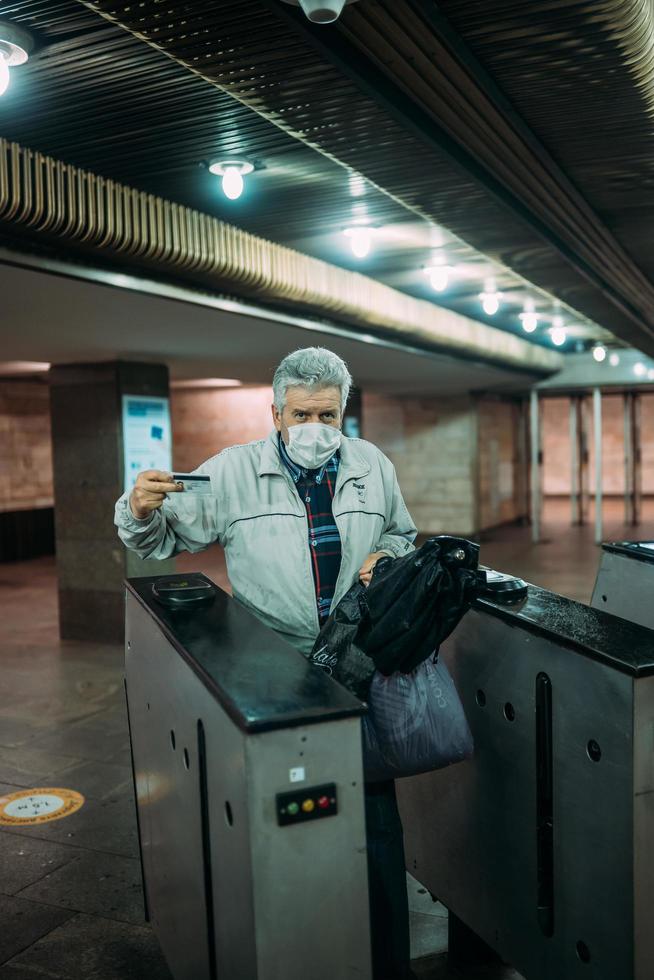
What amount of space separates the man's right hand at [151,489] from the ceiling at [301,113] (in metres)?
1.05

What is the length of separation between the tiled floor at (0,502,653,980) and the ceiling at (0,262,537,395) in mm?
2339

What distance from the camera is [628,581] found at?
324 cm

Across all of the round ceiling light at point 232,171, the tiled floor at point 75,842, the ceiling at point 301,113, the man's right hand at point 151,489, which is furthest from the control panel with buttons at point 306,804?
the round ceiling light at point 232,171

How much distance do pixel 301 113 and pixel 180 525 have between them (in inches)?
50.4

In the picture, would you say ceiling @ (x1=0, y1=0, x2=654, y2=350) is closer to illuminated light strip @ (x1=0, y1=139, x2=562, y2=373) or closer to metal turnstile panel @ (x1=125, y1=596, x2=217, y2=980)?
illuminated light strip @ (x1=0, y1=139, x2=562, y2=373)

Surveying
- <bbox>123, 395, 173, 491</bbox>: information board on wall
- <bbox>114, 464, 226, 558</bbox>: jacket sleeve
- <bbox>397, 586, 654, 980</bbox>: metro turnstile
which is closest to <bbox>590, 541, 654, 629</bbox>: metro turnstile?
<bbox>397, 586, 654, 980</bbox>: metro turnstile

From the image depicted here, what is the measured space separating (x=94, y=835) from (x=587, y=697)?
2.40 meters

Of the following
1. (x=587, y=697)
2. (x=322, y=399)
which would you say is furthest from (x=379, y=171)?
(x=587, y=697)

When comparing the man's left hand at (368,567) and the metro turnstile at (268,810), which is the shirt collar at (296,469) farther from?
the metro turnstile at (268,810)

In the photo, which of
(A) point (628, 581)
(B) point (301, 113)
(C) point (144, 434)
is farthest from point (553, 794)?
(C) point (144, 434)

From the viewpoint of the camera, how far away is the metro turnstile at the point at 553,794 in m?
1.86

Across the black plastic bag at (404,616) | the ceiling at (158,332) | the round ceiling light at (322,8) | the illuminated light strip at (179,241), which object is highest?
the illuminated light strip at (179,241)

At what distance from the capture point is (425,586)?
209 centimetres

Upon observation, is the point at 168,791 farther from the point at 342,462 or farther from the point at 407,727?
the point at 342,462
